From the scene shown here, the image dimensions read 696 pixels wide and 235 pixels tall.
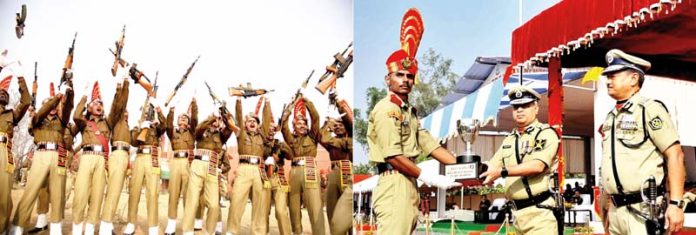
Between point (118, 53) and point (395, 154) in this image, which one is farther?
point (118, 53)

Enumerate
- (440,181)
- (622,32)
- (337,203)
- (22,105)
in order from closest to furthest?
(622,32) → (440,181) → (337,203) → (22,105)

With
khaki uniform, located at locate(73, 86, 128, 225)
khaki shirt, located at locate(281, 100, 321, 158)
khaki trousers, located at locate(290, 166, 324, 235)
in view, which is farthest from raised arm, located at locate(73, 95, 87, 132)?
khaki trousers, located at locate(290, 166, 324, 235)

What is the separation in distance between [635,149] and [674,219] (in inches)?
13.3

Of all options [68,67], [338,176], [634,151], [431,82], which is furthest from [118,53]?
[634,151]

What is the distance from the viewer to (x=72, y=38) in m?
5.60

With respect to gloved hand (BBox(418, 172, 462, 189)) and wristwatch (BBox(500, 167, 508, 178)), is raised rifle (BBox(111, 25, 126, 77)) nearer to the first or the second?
gloved hand (BBox(418, 172, 462, 189))

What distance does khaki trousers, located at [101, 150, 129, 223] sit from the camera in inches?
211

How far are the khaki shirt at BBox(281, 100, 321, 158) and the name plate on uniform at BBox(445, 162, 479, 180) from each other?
66.0 inches

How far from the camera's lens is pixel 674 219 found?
2797mm

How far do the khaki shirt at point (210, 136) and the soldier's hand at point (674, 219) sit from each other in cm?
330

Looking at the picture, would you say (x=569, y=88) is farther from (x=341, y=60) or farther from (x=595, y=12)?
(x=341, y=60)

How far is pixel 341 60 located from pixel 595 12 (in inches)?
101

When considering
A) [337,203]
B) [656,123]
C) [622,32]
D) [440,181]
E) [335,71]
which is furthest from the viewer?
[335,71]

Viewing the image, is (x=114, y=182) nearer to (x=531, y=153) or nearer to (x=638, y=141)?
(x=531, y=153)
